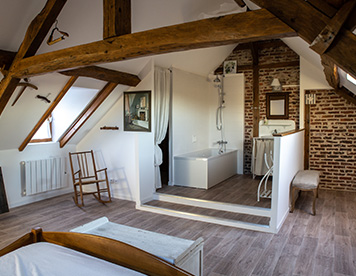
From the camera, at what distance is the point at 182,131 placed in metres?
6.33

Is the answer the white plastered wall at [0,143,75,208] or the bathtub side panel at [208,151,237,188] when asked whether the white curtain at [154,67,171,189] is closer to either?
the bathtub side panel at [208,151,237,188]

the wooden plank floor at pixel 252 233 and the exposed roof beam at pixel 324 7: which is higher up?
the exposed roof beam at pixel 324 7

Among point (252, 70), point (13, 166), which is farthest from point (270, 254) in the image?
point (252, 70)

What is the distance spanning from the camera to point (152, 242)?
234cm

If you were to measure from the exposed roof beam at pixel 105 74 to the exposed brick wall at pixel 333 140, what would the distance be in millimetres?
3858

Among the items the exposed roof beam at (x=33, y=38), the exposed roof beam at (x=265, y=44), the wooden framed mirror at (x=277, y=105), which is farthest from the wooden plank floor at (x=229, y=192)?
the exposed roof beam at (x=265, y=44)

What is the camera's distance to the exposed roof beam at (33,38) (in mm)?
3525

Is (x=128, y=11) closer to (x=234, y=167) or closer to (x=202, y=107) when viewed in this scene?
(x=202, y=107)

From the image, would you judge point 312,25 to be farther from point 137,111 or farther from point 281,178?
point 137,111

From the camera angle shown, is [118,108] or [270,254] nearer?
[270,254]

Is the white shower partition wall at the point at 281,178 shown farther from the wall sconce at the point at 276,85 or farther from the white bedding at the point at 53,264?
the white bedding at the point at 53,264

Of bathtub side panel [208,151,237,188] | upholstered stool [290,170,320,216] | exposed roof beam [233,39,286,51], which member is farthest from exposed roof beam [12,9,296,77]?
exposed roof beam [233,39,286,51]

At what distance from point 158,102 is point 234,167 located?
9.10ft

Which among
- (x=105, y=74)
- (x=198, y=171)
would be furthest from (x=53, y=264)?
(x=198, y=171)
